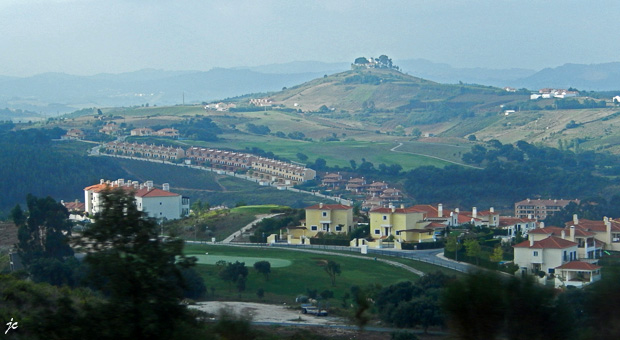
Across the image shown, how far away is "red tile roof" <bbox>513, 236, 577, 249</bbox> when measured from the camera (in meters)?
27.8

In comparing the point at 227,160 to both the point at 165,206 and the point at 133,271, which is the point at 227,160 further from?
the point at 133,271

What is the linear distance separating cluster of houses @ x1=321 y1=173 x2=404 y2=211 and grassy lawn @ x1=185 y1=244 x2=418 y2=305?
27.3 metres

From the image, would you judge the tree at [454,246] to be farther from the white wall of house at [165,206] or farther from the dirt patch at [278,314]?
the white wall of house at [165,206]

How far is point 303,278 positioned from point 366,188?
39.5 meters

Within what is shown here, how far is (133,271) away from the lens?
24.6ft

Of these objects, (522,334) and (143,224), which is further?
(143,224)

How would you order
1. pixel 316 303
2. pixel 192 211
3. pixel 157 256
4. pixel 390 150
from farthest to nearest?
pixel 390 150 → pixel 192 211 → pixel 316 303 → pixel 157 256

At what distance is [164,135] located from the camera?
88.3 meters

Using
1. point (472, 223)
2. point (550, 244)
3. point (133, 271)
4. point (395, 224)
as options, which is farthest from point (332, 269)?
point (133, 271)

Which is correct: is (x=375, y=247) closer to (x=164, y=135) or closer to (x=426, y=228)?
(x=426, y=228)

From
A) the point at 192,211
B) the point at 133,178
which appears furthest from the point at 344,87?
the point at 192,211

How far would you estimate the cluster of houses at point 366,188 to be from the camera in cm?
5905

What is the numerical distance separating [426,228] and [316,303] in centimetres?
1438

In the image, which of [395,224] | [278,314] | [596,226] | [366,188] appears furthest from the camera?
[366,188]
